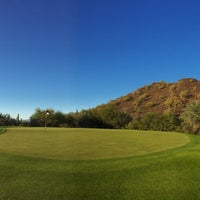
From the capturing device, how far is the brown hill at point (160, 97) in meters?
58.8

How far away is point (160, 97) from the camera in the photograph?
2640 inches

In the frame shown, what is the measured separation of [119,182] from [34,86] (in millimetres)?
17213

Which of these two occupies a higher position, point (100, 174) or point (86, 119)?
point (86, 119)

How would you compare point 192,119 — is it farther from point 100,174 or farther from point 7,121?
point 7,121

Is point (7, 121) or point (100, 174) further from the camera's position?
point (7, 121)

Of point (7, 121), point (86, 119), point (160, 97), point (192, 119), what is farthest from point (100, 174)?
point (160, 97)

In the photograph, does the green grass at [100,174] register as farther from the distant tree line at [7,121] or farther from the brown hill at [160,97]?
the brown hill at [160,97]

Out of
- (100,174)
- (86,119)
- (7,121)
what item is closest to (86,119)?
(86,119)

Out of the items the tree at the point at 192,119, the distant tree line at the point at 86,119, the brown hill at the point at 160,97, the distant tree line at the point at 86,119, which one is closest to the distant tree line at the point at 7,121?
the distant tree line at the point at 86,119

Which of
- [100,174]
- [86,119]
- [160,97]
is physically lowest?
[100,174]

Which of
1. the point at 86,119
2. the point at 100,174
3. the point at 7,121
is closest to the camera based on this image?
the point at 100,174

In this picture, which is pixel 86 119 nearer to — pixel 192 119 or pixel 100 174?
pixel 192 119

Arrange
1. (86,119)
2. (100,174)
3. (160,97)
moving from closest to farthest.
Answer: (100,174)
(86,119)
(160,97)

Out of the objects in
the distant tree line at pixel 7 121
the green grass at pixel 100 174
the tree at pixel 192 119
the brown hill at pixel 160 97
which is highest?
the brown hill at pixel 160 97
